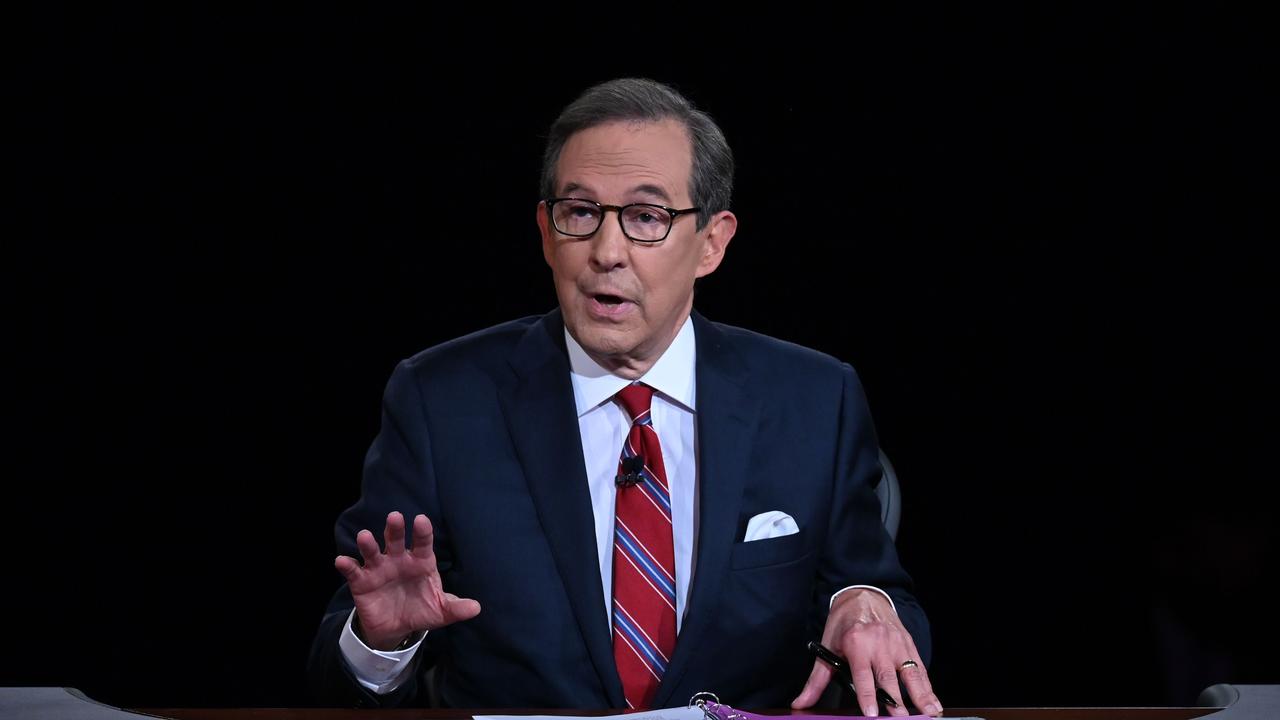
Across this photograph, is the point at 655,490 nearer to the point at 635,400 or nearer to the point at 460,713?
the point at 635,400

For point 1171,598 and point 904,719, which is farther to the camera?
point 1171,598

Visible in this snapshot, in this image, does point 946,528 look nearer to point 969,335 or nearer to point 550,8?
point 969,335

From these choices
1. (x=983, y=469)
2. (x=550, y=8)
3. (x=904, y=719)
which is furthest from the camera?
(x=983, y=469)

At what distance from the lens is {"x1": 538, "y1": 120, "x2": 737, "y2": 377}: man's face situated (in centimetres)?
196

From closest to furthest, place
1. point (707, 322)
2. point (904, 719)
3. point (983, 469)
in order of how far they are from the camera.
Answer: point (904, 719)
point (707, 322)
point (983, 469)

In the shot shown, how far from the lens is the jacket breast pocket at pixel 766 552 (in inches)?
78.6

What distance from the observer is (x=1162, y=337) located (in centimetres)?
287

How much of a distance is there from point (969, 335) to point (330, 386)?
1.47 m

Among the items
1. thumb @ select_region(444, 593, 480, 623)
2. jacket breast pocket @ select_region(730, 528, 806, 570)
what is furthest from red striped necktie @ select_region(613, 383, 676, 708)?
thumb @ select_region(444, 593, 480, 623)

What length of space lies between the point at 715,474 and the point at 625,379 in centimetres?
22

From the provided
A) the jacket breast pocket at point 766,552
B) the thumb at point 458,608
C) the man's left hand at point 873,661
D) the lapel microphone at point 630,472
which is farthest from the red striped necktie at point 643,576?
the thumb at point 458,608

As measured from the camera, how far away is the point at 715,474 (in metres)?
2.01

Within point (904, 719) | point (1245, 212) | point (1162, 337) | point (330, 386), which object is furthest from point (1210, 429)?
point (330, 386)

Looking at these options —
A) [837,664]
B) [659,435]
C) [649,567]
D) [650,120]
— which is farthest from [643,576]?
[650,120]
